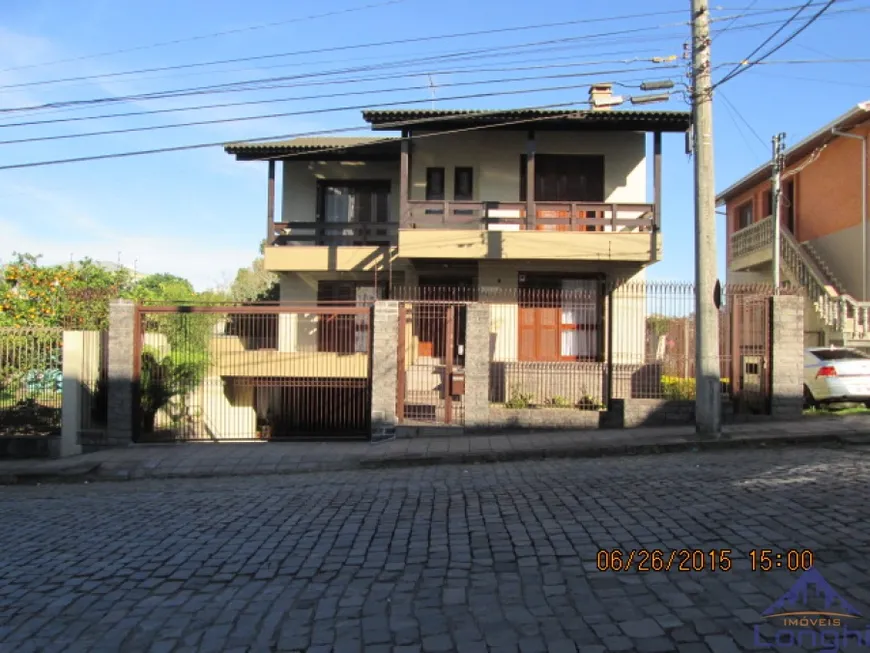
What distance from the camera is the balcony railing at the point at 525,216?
49.1 feet

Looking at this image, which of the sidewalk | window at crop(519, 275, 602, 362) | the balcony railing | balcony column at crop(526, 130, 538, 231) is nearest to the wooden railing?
the balcony railing

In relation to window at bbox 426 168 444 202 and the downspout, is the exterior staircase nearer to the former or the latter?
the downspout

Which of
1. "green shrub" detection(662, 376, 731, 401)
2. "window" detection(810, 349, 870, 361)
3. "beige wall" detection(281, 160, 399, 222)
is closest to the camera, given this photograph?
"green shrub" detection(662, 376, 731, 401)

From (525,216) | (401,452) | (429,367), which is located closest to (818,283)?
(525,216)

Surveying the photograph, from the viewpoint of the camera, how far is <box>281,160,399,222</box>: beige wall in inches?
699

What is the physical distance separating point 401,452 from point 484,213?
24.2 feet

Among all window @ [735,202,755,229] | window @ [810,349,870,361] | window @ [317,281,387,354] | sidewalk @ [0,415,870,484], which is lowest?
sidewalk @ [0,415,870,484]

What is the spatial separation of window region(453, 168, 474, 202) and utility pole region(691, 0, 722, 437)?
25.0 ft

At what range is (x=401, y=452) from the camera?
32.5 feet

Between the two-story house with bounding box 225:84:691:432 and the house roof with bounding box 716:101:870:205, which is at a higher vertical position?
the house roof with bounding box 716:101:870:205

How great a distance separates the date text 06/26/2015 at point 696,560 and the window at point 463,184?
13194 millimetres

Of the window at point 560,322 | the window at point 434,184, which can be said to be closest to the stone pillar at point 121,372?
the window at point 560,322

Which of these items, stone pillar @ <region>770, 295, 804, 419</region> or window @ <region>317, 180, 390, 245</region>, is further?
window @ <region>317, 180, 390, 245</region>

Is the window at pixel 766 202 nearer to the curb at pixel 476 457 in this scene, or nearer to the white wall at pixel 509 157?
the white wall at pixel 509 157
